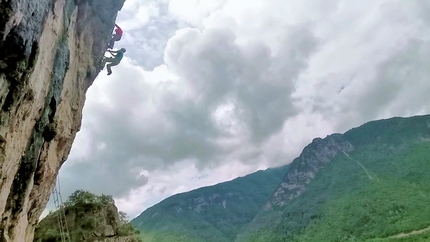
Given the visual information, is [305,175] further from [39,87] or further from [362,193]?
[39,87]

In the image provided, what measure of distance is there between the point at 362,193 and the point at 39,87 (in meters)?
139

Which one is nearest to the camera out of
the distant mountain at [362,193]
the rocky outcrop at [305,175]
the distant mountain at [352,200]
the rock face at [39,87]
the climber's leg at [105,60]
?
the rock face at [39,87]

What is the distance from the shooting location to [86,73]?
2116 cm

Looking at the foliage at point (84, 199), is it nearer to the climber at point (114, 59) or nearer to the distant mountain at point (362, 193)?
the climber at point (114, 59)

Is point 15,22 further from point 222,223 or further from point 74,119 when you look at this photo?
point 222,223

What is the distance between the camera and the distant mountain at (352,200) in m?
105

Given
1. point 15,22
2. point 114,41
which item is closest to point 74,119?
point 114,41

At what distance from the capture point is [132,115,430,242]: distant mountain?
343 ft

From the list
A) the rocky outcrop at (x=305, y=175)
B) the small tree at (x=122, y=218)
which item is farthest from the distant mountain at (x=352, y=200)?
the small tree at (x=122, y=218)

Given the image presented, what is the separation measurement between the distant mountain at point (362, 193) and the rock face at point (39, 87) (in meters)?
88.5

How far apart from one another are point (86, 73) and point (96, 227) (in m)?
16.5

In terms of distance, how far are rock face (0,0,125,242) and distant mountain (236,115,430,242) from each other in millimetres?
88456

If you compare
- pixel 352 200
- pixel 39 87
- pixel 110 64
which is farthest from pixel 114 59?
pixel 352 200

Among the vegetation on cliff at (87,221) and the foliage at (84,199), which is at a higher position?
the foliage at (84,199)
